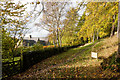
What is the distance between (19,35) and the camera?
4.20 meters

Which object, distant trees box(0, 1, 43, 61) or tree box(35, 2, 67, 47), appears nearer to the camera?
distant trees box(0, 1, 43, 61)

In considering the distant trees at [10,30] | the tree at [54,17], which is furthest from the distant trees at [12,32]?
the tree at [54,17]

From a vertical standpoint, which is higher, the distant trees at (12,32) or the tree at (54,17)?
the tree at (54,17)

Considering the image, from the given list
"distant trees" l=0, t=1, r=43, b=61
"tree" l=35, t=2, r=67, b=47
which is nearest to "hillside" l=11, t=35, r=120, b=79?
"distant trees" l=0, t=1, r=43, b=61

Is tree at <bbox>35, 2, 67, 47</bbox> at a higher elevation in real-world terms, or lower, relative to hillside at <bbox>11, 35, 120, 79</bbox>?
higher

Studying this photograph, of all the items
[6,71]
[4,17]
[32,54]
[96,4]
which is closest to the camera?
[4,17]

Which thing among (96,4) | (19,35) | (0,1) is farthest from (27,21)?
(96,4)

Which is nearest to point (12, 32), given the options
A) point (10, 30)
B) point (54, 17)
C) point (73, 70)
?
point (10, 30)

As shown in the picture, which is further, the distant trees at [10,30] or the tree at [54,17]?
the tree at [54,17]

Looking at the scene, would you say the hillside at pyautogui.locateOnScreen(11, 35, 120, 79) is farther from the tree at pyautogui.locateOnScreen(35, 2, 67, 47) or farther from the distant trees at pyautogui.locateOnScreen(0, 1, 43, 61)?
the tree at pyautogui.locateOnScreen(35, 2, 67, 47)

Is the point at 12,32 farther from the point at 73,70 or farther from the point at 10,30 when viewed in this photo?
the point at 73,70

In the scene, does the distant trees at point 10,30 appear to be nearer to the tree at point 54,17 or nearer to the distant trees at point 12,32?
the distant trees at point 12,32

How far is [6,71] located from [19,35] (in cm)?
224

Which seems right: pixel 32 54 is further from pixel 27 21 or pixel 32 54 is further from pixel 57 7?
pixel 57 7
